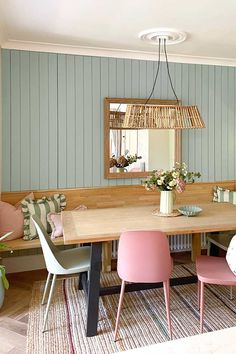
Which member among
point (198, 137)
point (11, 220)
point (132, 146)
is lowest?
point (11, 220)

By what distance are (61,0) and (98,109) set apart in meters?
1.48

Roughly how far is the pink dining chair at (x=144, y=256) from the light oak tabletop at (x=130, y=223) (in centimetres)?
14

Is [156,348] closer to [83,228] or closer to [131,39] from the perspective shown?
[83,228]

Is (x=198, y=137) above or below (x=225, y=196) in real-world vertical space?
above

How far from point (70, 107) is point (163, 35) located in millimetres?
1312

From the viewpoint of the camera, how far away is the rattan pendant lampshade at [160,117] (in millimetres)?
2820

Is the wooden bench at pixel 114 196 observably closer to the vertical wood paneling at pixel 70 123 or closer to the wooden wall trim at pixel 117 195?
the wooden wall trim at pixel 117 195

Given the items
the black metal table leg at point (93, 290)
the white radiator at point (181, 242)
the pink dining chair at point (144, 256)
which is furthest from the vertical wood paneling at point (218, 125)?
the black metal table leg at point (93, 290)

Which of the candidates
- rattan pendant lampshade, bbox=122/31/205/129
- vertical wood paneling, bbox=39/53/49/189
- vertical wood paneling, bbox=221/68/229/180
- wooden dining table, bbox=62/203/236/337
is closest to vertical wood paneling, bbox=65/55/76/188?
vertical wood paneling, bbox=39/53/49/189

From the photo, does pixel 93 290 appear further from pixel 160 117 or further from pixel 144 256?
pixel 160 117

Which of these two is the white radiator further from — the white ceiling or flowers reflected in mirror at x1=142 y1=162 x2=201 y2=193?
the white ceiling

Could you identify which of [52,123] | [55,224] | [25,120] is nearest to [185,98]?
[52,123]

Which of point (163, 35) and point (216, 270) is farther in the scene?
point (163, 35)

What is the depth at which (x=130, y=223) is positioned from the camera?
8.47ft
